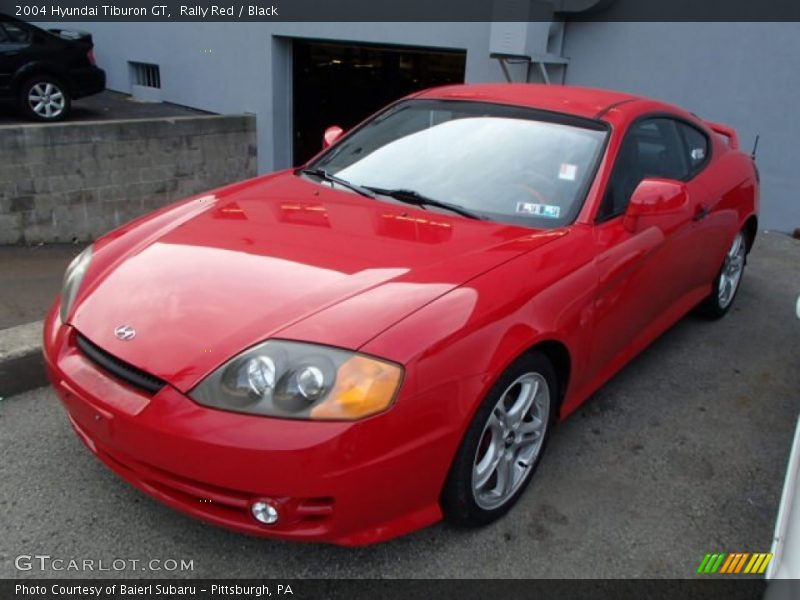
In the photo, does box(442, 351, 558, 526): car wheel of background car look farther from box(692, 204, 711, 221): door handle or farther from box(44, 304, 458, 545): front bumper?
box(692, 204, 711, 221): door handle

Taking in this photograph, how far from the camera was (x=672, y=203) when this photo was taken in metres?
2.96

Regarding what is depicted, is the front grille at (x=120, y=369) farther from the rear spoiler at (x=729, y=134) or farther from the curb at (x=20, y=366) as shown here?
the rear spoiler at (x=729, y=134)

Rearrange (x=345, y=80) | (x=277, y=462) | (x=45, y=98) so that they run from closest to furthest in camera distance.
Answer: (x=277, y=462), (x=45, y=98), (x=345, y=80)

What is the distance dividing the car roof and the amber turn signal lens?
1.87 m

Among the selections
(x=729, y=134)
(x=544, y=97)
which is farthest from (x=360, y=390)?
(x=729, y=134)

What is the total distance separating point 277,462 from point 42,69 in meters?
9.80

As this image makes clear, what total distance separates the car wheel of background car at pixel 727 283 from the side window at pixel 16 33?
9.42 m

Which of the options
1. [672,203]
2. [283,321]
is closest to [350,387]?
[283,321]

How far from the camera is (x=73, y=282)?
103 inches

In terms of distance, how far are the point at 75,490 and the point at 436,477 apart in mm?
1421

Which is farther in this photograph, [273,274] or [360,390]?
[273,274]

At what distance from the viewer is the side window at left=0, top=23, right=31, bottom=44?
945 centimetres

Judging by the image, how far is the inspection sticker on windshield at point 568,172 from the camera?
2.98 m

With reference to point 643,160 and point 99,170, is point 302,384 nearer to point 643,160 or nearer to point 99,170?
point 643,160
